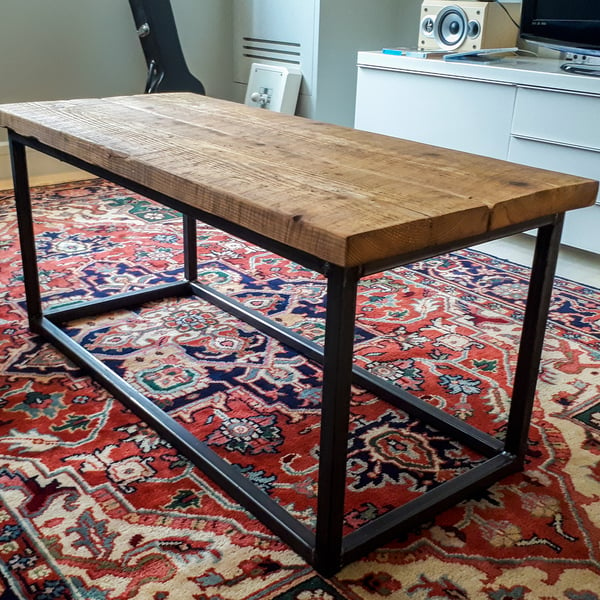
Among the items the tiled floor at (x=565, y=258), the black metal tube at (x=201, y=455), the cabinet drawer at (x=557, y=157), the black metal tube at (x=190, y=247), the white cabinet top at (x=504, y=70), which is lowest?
the tiled floor at (x=565, y=258)

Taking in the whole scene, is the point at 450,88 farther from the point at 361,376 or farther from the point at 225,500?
the point at 225,500

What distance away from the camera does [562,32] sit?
2.53 m

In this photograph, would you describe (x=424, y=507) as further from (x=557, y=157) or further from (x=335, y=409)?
(x=557, y=157)

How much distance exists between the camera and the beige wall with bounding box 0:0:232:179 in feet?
10.1

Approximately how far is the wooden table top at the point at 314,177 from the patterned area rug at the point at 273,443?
47 cm

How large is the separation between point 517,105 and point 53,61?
200cm

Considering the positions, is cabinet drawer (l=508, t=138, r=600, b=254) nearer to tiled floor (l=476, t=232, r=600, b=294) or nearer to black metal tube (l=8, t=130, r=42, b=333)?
tiled floor (l=476, t=232, r=600, b=294)

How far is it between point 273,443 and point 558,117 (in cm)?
154

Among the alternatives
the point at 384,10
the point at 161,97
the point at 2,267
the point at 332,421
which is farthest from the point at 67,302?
the point at 384,10

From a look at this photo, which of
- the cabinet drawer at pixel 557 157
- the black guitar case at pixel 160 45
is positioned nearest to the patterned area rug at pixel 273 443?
the cabinet drawer at pixel 557 157

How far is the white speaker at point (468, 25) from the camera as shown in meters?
2.69

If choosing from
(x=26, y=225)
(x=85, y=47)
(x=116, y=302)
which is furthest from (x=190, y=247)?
(x=85, y=47)

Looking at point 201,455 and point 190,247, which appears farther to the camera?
point 190,247

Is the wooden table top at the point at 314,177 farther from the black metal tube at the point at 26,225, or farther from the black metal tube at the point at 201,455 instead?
the black metal tube at the point at 201,455
